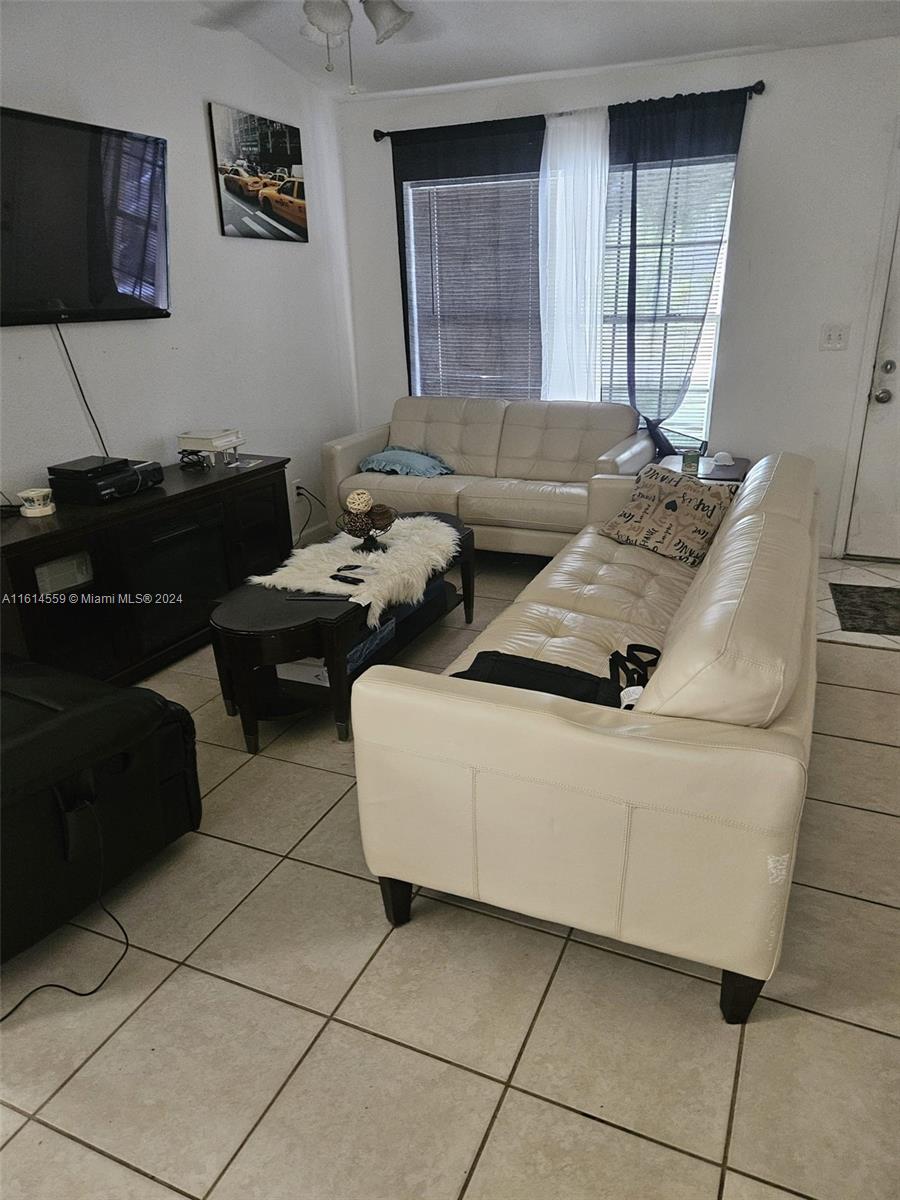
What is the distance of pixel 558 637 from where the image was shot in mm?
2367

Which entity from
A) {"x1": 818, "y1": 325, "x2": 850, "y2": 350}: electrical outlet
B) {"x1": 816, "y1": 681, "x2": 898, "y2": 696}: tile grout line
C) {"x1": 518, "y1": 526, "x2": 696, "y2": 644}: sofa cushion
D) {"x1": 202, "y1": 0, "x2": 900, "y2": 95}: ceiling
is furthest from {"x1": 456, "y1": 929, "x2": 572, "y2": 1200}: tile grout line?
{"x1": 202, "y1": 0, "x2": 900, "y2": 95}: ceiling

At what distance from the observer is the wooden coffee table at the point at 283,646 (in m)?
2.38

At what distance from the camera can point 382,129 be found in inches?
176

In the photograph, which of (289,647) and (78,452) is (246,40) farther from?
(289,647)

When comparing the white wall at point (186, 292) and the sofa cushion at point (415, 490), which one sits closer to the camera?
the white wall at point (186, 292)

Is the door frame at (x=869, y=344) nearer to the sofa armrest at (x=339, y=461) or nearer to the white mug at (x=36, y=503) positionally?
the sofa armrest at (x=339, y=461)

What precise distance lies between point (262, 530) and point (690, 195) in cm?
276

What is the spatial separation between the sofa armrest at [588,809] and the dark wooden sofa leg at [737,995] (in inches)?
2.7

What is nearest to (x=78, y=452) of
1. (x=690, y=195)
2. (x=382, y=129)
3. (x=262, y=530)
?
(x=262, y=530)

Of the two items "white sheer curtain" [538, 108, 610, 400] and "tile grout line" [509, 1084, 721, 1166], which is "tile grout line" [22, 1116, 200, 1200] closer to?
"tile grout line" [509, 1084, 721, 1166]

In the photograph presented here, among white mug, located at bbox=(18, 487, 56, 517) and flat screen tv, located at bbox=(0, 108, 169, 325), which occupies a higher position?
flat screen tv, located at bbox=(0, 108, 169, 325)

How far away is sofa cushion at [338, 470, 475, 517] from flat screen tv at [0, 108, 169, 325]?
4.39 feet

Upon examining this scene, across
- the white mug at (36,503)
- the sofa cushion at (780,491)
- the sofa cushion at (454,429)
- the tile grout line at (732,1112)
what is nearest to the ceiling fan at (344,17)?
the sofa cushion at (454,429)

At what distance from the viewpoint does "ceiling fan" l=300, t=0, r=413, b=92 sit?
3.17 metres
